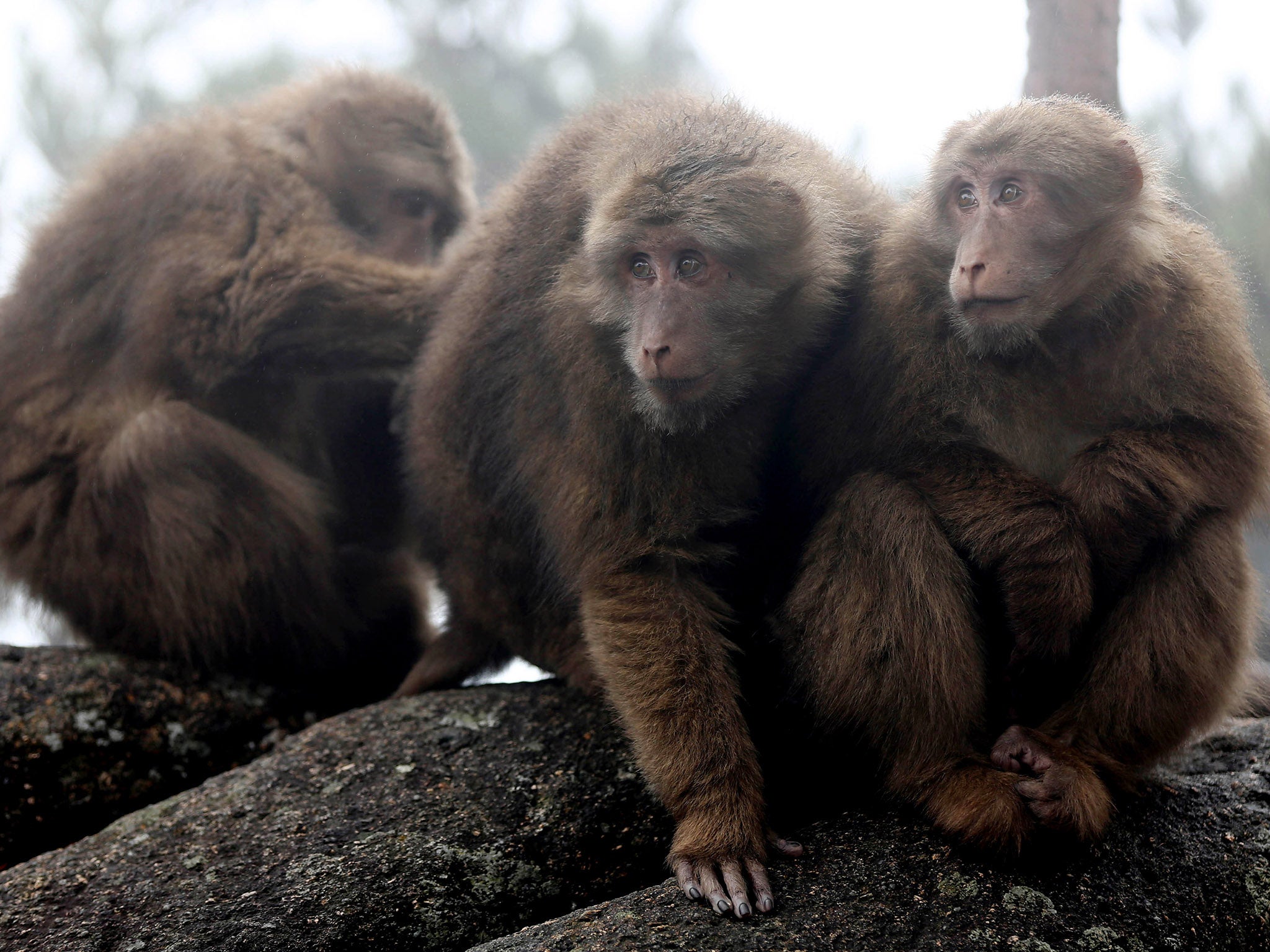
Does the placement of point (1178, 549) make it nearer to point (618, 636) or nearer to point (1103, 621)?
point (1103, 621)

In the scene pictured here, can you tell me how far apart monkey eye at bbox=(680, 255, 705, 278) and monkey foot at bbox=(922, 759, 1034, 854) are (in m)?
1.38

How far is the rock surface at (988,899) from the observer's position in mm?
2486

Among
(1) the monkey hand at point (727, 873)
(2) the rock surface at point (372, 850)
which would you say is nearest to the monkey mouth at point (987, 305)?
(1) the monkey hand at point (727, 873)

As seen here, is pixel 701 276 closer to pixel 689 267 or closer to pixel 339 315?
pixel 689 267

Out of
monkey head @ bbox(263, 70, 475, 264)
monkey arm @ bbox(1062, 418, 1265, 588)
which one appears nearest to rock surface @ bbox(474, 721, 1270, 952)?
monkey arm @ bbox(1062, 418, 1265, 588)

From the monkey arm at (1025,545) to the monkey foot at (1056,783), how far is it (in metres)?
0.22

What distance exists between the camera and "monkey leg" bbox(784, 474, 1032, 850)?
9.14 feet

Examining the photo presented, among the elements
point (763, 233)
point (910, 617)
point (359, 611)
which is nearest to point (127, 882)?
point (359, 611)

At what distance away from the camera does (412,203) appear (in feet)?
15.9

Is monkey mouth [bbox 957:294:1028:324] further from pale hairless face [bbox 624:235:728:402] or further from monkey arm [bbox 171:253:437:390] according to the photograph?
monkey arm [bbox 171:253:437:390]

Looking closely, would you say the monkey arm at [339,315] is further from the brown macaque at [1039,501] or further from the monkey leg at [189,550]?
the brown macaque at [1039,501]

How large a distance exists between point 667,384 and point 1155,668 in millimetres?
1337

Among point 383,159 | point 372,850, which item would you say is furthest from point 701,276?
point 383,159

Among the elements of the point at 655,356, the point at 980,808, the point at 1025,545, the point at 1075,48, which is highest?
the point at 1075,48
